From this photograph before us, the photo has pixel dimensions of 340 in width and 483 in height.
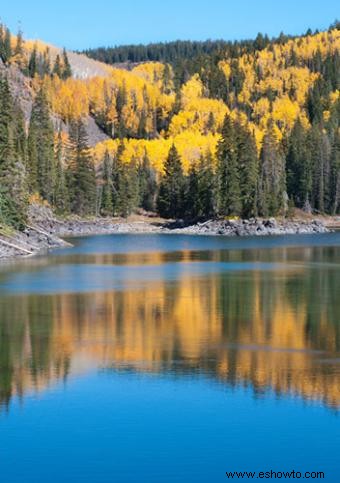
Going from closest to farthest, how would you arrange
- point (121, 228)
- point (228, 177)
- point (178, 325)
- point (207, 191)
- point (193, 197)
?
point (178, 325), point (228, 177), point (207, 191), point (121, 228), point (193, 197)

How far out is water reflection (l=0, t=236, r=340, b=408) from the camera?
32594mm

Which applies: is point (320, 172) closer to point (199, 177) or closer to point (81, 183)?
point (199, 177)

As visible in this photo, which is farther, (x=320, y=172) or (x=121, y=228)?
(x=320, y=172)

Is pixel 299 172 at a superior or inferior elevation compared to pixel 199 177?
superior

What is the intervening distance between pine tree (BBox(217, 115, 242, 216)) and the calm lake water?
245 ft

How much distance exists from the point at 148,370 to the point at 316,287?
26881mm

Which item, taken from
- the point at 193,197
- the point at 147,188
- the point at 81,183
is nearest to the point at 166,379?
the point at 193,197

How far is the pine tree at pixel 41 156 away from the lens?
5148 inches

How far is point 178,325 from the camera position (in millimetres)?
42969

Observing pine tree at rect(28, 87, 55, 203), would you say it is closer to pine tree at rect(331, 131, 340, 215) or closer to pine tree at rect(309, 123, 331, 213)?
pine tree at rect(309, 123, 331, 213)

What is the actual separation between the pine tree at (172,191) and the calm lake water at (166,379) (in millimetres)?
99973

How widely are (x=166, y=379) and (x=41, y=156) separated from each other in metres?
112

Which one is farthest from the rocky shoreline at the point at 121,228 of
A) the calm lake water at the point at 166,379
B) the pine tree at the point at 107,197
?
the calm lake water at the point at 166,379

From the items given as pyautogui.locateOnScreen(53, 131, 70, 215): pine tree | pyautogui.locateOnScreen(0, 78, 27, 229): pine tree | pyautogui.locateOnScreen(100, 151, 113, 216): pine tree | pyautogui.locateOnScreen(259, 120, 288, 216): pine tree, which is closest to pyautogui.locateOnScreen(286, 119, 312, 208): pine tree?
pyautogui.locateOnScreen(259, 120, 288, 216): pine tree
